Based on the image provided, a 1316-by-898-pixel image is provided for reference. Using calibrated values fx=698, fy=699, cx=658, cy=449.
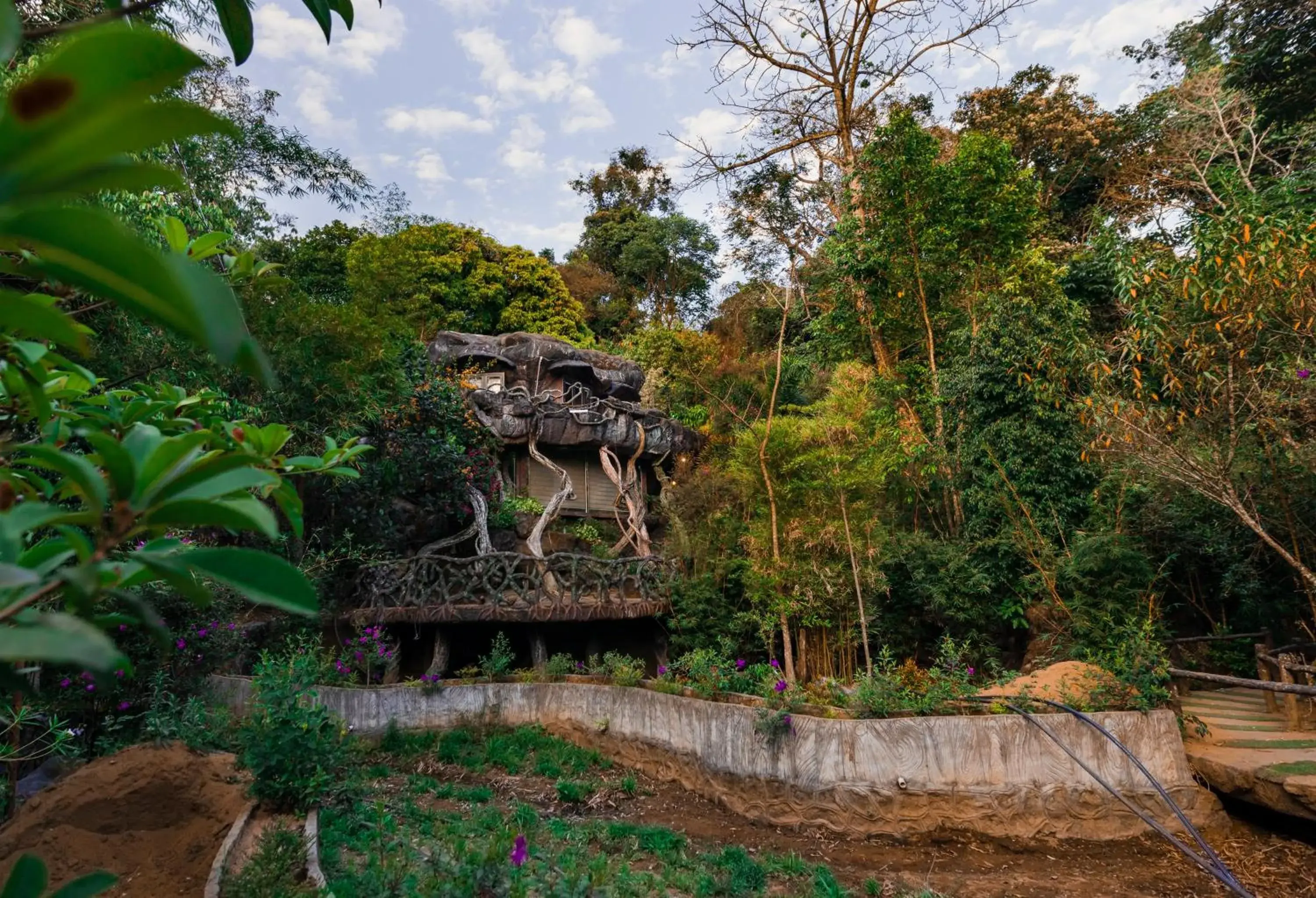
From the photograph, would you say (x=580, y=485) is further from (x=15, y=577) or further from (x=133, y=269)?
(x=133, y=269)

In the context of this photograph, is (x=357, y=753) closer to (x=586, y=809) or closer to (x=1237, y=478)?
(x=586, y=809)

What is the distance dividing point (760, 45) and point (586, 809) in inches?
466

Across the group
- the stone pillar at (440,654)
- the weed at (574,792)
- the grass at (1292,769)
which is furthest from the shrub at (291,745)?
the grass at (1292,769)

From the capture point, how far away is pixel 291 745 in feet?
14.9

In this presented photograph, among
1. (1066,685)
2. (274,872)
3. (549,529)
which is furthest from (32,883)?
(549,529)

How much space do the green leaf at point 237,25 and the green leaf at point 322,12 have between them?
0.08 metres

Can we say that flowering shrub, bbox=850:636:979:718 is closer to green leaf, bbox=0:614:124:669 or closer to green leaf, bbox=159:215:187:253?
green leaf, bbox=159:215:187:253

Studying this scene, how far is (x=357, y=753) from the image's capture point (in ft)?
19.5

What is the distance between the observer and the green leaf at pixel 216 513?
1.75 feet

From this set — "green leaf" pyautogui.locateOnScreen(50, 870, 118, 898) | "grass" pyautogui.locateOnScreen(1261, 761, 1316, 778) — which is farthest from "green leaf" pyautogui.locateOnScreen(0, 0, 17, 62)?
"grass" pyautogui.locateOnScreen(1261, 761, 1316, 778)

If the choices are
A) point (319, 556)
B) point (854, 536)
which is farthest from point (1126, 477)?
point (319, 556)

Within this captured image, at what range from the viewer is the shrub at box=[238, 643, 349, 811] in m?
4.45

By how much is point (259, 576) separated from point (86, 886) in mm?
305

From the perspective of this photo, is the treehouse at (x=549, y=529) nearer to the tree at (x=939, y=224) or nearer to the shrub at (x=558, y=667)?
the shrub at (x=558, y=667)
